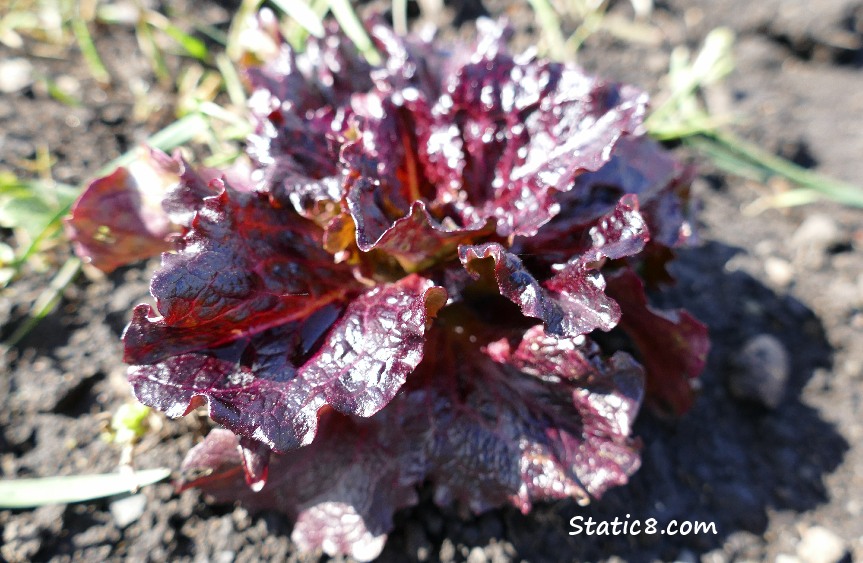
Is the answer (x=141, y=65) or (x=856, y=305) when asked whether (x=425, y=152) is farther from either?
(x=856, y=305)

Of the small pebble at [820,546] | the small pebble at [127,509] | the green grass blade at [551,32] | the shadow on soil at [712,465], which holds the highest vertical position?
the green grass blade at [551,32]

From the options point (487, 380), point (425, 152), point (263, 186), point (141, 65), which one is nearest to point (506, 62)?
point (425, 152)

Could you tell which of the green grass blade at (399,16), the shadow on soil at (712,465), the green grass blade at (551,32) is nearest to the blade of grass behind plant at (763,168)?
the shadow on soil at (712,465)

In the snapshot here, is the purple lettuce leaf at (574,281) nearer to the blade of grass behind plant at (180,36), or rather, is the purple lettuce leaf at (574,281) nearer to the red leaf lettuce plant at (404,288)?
the red leaf lettuce plant at (404,288)

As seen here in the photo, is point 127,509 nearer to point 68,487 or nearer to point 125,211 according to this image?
point 68,487

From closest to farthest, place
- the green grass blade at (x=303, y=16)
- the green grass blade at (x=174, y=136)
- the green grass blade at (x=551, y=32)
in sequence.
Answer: the green grass blade at (x=174, y=136) → the green grass blade at (x=303, y=16) → the green grass blade at (x=551, y=32)

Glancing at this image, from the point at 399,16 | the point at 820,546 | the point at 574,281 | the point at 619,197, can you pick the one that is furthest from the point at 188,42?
the point at 820,546
